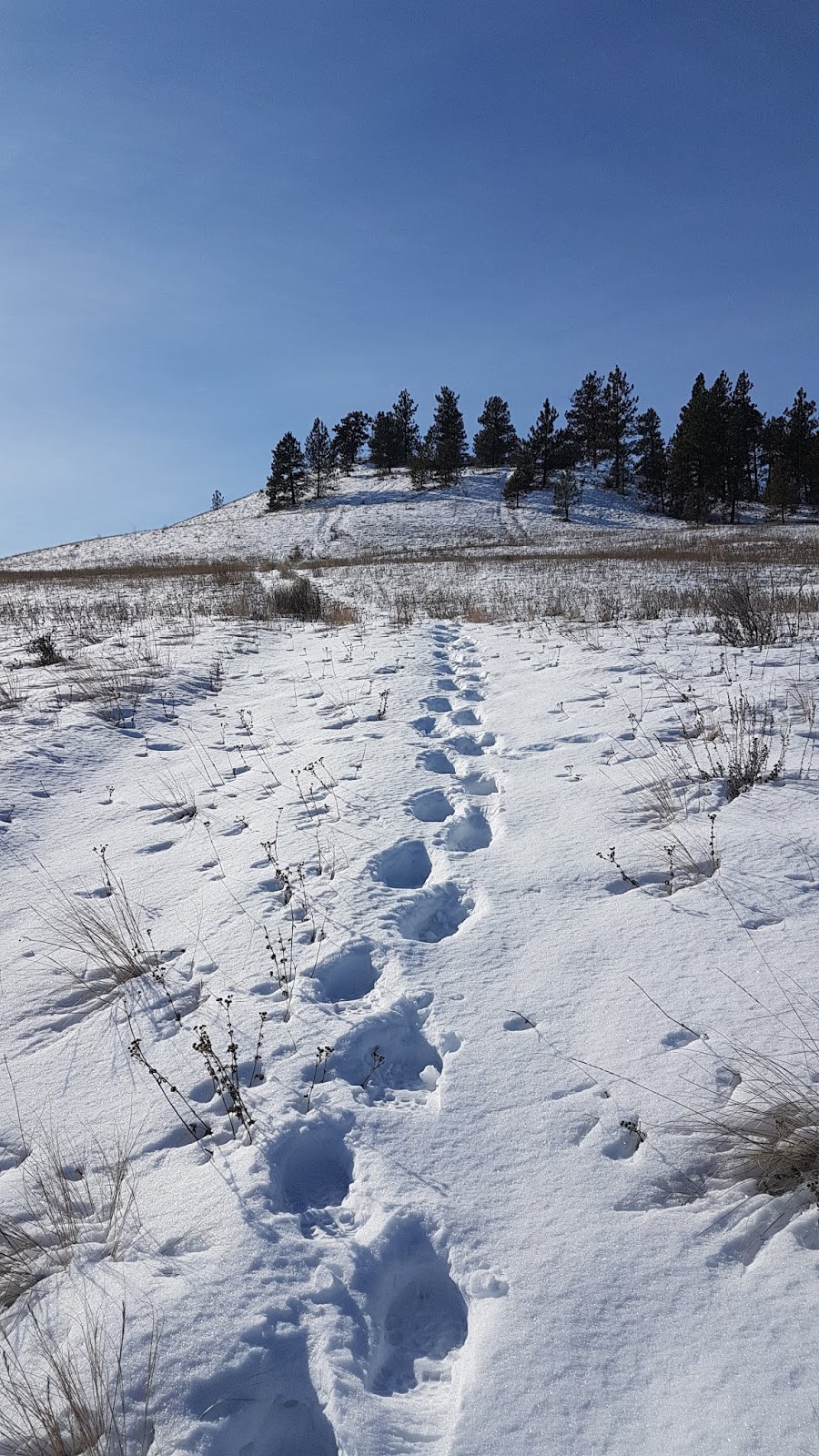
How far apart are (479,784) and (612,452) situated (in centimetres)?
7154

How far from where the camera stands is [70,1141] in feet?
7.90

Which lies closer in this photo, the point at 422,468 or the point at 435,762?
the point at 435,762

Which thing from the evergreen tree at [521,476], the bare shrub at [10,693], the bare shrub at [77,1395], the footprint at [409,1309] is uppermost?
the evergreen tree at [521,476]

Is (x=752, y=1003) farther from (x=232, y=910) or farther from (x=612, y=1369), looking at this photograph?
(x=232, y=910)

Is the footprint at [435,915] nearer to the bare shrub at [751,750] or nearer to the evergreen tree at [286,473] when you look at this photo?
the bare shrub at [751,750]

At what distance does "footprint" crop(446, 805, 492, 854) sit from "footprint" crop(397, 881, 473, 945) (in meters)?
0.48

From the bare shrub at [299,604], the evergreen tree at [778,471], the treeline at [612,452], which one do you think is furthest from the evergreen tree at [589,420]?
the bare shrub at [299,604]

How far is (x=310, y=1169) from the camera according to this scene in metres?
2.30

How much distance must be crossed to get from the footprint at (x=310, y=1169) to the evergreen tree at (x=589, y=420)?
70.5m

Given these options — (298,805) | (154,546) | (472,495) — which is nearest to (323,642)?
(298,805)

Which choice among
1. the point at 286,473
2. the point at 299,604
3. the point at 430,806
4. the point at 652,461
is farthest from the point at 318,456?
the point at 430,806

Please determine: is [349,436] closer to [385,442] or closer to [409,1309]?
[385,442]

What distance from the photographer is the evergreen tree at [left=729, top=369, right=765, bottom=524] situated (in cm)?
5256

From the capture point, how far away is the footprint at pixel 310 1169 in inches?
85.0
